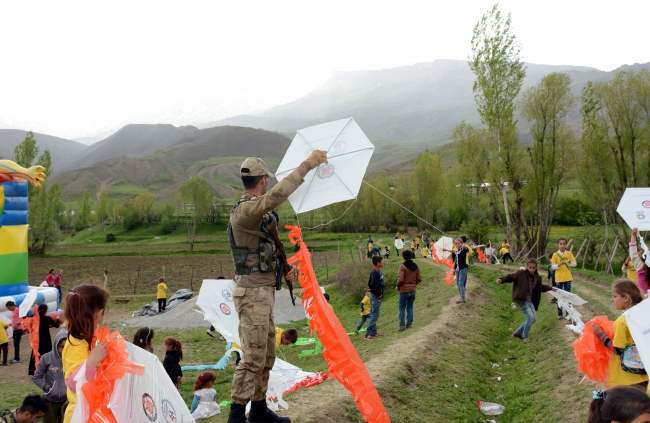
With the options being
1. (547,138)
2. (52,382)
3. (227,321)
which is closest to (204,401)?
(227,321)

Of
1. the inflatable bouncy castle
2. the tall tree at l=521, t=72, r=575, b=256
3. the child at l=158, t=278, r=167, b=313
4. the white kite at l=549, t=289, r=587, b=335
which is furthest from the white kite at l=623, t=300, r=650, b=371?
the tall tree at l=521, t=72, r=575, b=256

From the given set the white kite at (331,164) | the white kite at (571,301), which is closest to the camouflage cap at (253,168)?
the white kite at (331,164)

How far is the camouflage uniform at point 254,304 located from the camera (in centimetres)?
441

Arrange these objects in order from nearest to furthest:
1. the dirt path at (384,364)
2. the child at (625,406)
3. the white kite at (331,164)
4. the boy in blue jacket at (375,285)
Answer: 1. the child at (625,406)
2. the white kite at (331,164)
3. the dirt path at (384,364)
4. the boy in blue jacket at (375,285)

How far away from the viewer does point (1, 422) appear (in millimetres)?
5219

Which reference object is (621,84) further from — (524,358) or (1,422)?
(1,422)

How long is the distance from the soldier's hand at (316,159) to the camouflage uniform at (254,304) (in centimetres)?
25

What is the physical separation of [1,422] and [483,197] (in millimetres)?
81532

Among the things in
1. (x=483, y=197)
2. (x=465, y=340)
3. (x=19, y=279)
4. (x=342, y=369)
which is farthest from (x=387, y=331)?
(x=483, y=197)

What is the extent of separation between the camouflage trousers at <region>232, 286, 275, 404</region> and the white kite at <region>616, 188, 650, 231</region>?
267 inches

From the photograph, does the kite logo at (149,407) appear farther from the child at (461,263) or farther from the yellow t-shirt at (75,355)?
the child at (461,263)

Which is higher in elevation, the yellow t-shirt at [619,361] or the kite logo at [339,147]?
the kite logo at [339,147]

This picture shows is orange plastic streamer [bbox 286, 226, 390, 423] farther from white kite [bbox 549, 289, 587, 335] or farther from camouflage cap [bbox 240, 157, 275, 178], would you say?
white kite [bbox 549, 289, 587, 335]

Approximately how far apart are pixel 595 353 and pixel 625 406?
260cm
